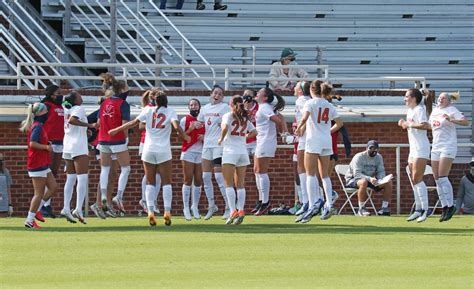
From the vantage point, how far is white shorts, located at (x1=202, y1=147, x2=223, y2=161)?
62.6 ft

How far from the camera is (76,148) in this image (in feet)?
59.5

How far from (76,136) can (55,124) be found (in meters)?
1.14

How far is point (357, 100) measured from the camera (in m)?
25.5

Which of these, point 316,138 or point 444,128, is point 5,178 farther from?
point 444,128

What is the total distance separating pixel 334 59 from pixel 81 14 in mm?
5425

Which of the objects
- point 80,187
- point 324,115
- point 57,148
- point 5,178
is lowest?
point 5,178

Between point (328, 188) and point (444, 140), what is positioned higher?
point (444, 140)

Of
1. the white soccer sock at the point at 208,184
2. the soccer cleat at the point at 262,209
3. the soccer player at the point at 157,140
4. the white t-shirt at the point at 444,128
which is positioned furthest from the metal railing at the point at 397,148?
the soccer player at the point at 157,140

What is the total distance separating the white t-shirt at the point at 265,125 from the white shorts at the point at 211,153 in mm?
776

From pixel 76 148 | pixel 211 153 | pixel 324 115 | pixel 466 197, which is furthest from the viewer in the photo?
pixel 466 197

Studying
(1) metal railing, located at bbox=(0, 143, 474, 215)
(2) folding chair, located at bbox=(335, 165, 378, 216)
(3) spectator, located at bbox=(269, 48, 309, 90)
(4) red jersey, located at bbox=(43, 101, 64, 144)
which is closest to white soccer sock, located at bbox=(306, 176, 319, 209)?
(4) red jersey, located at bbox=(43, 101, 64, 144)

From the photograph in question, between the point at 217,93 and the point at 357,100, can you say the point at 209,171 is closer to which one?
the point at 217,93

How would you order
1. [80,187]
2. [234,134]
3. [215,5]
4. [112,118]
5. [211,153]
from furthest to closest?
[215,5] < [211,153] < [112,118] < [80,187] < [234,134]

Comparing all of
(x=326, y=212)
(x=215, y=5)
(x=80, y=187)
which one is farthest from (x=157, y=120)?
(x=215, y=5)
